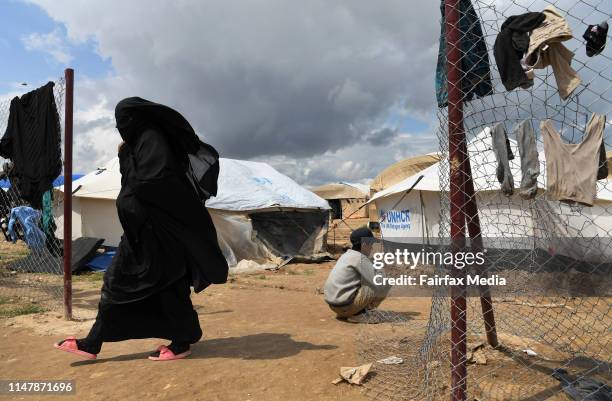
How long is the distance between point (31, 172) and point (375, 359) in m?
4.29

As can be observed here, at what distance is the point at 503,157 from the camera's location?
2670mm

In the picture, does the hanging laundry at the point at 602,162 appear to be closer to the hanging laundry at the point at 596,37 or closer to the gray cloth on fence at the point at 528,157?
the gray cloth on fence at the point at 528,157

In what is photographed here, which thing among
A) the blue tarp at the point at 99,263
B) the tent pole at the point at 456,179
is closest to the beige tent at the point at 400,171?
the blue tarp at the point at 99,263

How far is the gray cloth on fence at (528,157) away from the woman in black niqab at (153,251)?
2285 millimetres

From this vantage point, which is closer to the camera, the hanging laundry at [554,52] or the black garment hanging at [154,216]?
the hanging laundry at [554,52]

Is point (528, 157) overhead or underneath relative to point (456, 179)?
overhead

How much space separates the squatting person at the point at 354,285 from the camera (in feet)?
16.1

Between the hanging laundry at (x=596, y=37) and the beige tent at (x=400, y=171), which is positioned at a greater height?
the beige tent at (x=400, y=171)

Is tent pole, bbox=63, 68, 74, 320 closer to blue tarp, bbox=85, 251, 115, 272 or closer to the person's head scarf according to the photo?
the person's head scarf

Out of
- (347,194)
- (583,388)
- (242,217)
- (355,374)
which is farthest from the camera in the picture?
(347,194)

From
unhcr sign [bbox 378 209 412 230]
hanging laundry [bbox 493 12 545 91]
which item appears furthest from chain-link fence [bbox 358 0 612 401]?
unhcr sign [bbox 378 209 412 230]

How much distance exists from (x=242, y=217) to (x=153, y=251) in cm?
778

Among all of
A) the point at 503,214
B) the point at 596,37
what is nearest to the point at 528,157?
the point at 596,37

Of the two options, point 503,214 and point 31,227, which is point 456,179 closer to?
point 503,214
